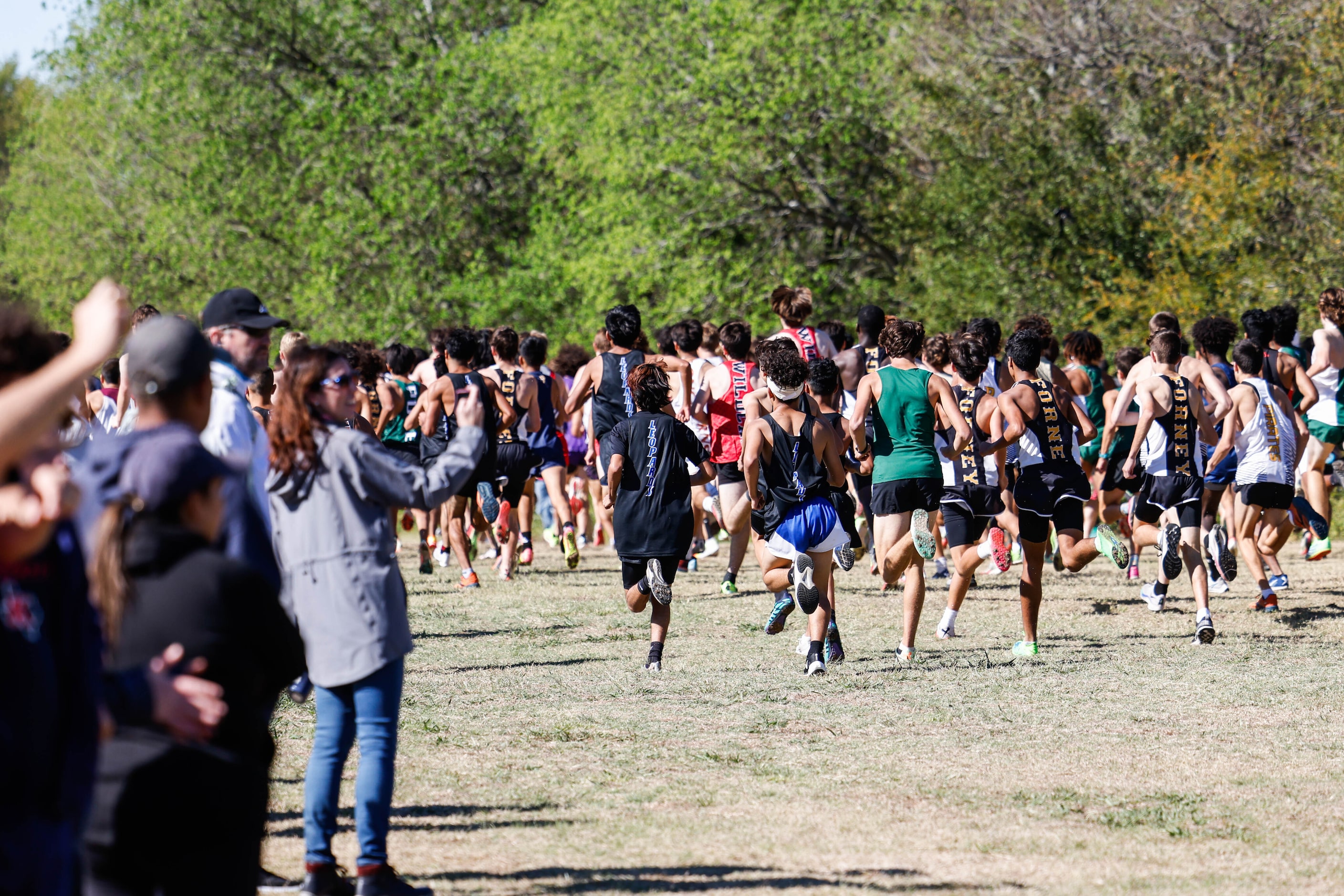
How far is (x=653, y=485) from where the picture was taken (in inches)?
397

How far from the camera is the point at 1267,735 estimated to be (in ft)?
26.9

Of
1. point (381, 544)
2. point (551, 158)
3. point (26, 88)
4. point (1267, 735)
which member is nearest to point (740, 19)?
point (551, 158)

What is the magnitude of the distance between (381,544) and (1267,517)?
9.74 meters

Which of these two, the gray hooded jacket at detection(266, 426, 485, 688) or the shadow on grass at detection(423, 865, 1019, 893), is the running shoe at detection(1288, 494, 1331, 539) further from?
the gray hooded jacket at detection(266, 426, 485, 688)

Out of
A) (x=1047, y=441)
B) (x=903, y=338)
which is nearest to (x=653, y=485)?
(x=903, y=338)

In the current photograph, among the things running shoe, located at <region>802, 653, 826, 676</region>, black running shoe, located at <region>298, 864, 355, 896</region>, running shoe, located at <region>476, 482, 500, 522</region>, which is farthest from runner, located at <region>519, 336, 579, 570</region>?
black running shoe, located at <region>298, 864, 355, 896</region>

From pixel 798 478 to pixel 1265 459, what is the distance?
469cm

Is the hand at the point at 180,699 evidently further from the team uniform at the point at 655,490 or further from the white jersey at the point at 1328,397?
the white jersey at the point at 1328,397

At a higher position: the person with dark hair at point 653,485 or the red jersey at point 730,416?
the red jersey at point 730,416

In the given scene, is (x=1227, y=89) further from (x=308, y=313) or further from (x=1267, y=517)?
(x=308, y=313)

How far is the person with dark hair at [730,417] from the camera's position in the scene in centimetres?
1347

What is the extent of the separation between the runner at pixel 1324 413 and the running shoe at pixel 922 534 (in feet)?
17.0

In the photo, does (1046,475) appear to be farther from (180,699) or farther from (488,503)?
(180,699)

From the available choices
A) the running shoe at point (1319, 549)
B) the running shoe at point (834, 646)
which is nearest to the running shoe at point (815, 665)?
the running shoe at point (834, 646)
